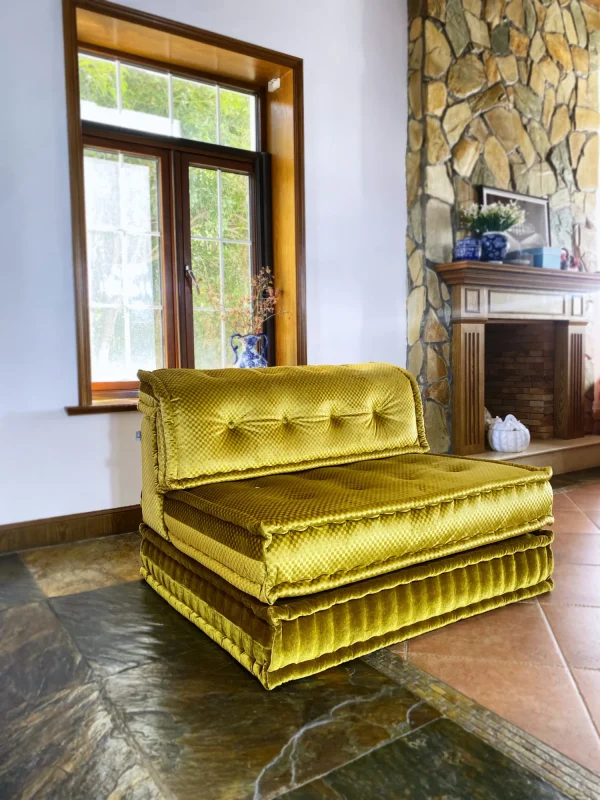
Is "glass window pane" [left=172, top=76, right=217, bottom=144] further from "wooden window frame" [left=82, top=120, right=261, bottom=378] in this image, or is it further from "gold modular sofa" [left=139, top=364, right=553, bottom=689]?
"gold modular sofa" [left=139, top=364, right=553, bottom=689]

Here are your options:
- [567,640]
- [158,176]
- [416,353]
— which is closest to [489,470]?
[567,640]

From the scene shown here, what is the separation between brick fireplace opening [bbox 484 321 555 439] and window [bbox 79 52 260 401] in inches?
91.9

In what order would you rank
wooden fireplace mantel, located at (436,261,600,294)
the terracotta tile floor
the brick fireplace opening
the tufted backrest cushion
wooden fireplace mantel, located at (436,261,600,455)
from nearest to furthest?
the terracotta tile floor
the tufted backrest cushion
wooden fireplace mantel, located at (436,261,600,294)
wooden fireplace mantel, located at (436,261,600,455)
the brick fireplace opening

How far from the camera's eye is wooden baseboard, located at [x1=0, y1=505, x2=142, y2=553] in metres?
2.83

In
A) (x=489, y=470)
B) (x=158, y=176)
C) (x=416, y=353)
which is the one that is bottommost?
(x=489, y=470)

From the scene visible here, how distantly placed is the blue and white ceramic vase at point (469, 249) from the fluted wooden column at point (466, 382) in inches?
16.4

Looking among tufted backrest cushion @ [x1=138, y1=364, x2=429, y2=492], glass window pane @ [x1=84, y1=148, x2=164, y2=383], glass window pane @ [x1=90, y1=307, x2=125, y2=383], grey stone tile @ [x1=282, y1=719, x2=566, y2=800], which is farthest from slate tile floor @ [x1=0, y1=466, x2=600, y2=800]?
glass window pane @ [x1=84, y1=148, x2=164, y2=383]

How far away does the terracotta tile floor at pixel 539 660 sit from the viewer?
1472 millimetres

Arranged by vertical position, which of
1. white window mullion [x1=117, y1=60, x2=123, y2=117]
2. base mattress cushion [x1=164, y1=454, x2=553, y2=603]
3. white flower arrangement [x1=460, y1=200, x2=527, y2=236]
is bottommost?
base mattress cushion [x1=164, y1=454, x2=553, y2=603]

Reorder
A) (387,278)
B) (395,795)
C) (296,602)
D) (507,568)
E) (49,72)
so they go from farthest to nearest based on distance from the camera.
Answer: (387,278) → (49,72) → (507,568) → (296,602) → (395,795)

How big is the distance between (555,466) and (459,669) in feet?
10.1

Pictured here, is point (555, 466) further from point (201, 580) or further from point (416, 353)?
point (201, 580)

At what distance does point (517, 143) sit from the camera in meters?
4.47

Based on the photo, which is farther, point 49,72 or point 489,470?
point 49,72
